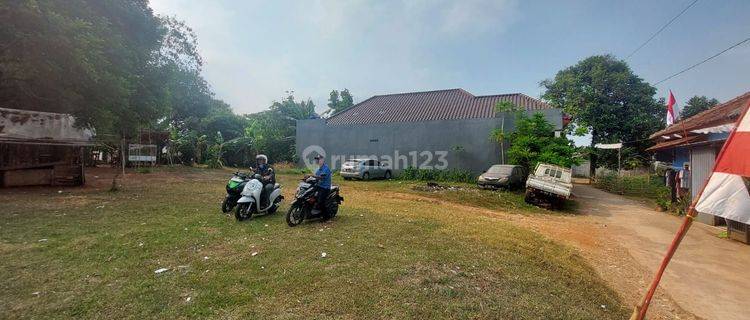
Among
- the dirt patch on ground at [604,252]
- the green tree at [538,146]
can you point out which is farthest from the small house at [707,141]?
the green tree at [538,146]

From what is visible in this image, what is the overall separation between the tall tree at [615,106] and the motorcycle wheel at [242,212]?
2627 cm

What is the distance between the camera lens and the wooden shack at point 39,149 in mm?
10078

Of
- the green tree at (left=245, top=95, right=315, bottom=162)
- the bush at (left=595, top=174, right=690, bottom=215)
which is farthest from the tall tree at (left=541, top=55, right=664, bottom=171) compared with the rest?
the green tree at (left=245, top=95, right=315, bottom=162)

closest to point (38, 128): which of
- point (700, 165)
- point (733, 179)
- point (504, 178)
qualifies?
point (733, 179)

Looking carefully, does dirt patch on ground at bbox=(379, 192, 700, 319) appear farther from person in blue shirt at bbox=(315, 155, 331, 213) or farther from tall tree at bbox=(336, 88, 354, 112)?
tall tree at bbox=(336, 88, 354, 112)

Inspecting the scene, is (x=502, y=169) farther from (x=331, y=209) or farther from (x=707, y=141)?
(x=331, y=209)

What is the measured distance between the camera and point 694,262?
5.73m

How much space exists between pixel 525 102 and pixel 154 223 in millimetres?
20121

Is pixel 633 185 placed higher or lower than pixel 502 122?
lower

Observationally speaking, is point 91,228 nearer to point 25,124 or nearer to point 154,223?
point 154,223

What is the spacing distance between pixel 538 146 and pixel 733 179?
1432 cm

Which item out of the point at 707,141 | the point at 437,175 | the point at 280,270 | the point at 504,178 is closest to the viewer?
the point at 280,270

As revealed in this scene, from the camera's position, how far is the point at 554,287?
3920mm

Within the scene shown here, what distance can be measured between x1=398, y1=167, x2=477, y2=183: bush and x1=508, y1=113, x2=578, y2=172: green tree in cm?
292
